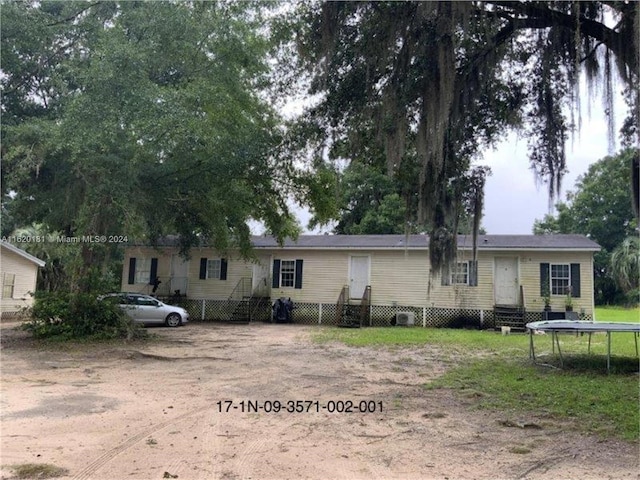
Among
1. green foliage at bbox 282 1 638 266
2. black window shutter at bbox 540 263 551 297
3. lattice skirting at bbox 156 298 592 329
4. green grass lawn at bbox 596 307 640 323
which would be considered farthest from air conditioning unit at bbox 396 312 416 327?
green foliage at bbox 282 1 638 266

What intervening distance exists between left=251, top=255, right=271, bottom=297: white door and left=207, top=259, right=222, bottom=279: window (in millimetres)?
1666

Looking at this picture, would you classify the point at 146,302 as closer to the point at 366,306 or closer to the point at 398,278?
the point at 366,306

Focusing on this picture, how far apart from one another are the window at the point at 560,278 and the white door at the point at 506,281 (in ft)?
3.81

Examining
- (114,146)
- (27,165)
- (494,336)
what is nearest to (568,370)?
(494,336)

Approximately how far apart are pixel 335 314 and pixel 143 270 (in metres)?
9.13

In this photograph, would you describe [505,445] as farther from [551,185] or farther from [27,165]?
[27,165]

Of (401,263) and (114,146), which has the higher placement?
(114,146)

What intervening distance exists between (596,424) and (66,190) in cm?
1155

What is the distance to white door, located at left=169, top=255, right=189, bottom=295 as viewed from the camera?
819 inches

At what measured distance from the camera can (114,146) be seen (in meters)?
10.0

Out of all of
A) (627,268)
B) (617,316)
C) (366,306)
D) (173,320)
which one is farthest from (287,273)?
(627,268)

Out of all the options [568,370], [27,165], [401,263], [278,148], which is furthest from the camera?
[401,263]

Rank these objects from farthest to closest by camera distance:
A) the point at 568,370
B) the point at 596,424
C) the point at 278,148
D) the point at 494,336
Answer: the point at 494,336 → the point at 278,148 → the point at 568,370 → the point at 596,424

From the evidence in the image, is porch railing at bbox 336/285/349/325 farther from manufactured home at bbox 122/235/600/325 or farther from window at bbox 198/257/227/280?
window at bbox 198/257/227/280
